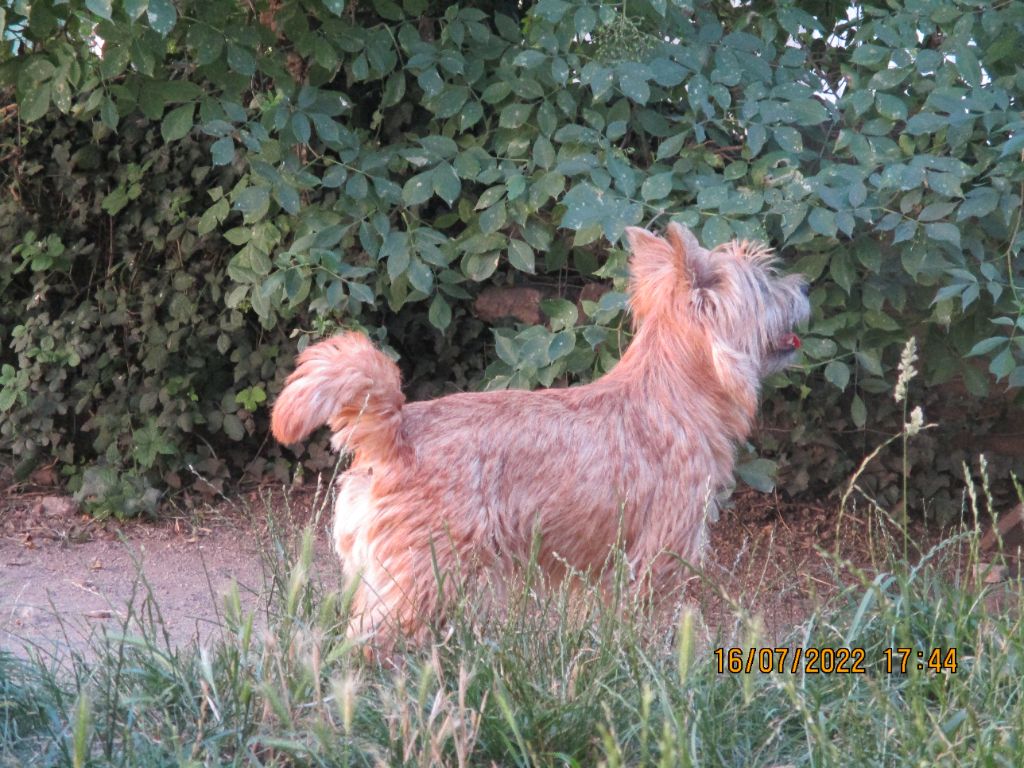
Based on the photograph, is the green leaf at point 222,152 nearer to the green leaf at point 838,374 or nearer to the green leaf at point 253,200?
the green leaf at point 253,200

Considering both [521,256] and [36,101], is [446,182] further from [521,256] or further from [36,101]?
[36,101]

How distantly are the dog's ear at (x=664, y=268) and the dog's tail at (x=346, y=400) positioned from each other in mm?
1158

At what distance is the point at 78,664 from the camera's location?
3545mm

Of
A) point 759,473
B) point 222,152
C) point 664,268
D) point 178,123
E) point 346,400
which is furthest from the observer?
point 178,123

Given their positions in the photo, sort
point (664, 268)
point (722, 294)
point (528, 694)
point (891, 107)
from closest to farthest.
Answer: point (528, 694) < point (722, 294) < point (664, 268) < point (891, 107)

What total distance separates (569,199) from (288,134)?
58.5 inches

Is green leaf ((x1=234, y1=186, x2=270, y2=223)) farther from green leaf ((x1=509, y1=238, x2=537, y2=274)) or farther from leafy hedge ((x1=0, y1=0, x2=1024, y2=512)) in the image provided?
green leaf ((x1=509, y1=238, x2=537, y2=274))
